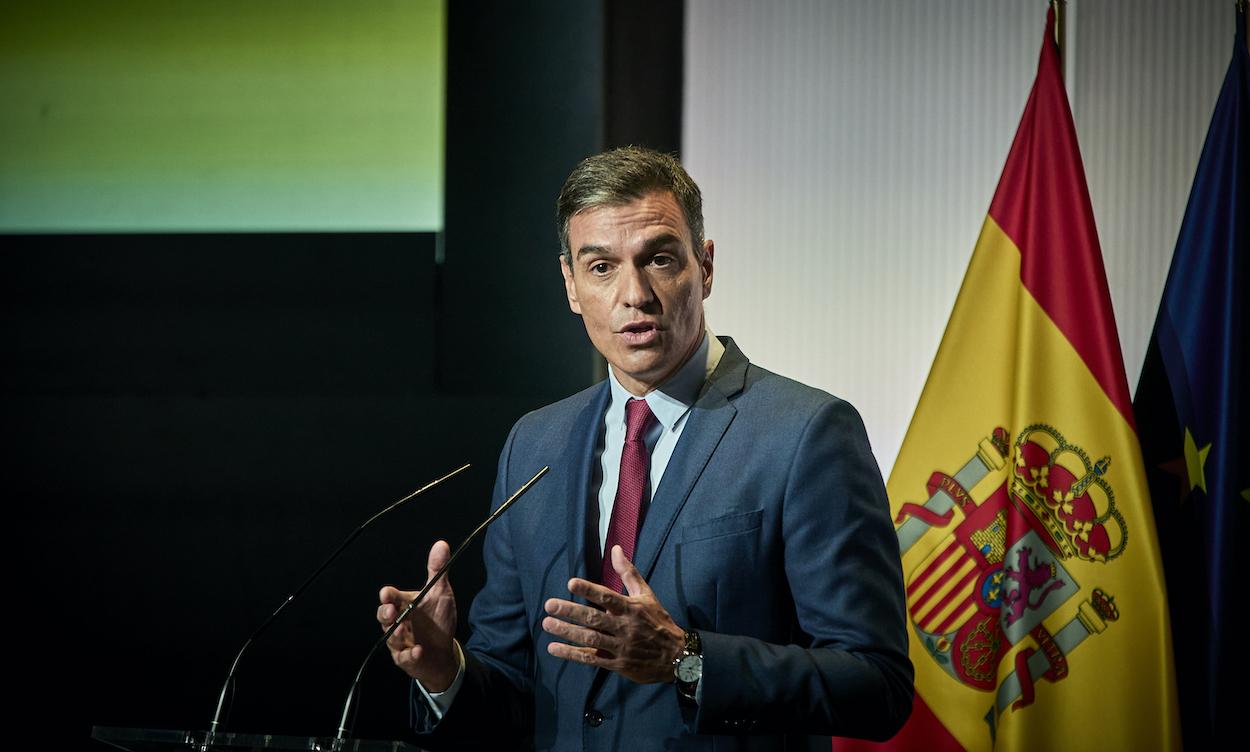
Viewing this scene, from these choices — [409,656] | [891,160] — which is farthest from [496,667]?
[891,160]

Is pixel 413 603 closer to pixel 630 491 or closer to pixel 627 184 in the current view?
pixel 630 491

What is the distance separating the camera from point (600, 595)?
137 centimetres

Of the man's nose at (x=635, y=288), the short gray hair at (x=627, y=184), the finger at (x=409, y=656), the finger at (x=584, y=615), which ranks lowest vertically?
the finger at (x=409, y=656)

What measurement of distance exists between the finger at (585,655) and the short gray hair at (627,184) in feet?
2.45

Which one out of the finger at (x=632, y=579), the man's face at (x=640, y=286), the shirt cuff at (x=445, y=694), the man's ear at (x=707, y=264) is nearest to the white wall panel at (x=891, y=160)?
the man's ear at (x=707, y=264)

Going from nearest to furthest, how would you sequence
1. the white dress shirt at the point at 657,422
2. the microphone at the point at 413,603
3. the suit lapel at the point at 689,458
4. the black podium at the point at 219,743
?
1. the black podium at the point at 219,743
2. the microphone at the point at 413,603
3. the suit lapel at the point at 689,458
4. the white dress shirt at the point at 657,422

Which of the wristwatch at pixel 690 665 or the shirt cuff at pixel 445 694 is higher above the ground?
the wristwatch at pixel 690 665

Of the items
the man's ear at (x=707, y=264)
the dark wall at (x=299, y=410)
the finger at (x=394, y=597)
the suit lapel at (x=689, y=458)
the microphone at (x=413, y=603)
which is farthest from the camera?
the dark wall at (x=299, y=410)

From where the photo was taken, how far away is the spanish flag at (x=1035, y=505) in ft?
8.09

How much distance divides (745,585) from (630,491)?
234mm

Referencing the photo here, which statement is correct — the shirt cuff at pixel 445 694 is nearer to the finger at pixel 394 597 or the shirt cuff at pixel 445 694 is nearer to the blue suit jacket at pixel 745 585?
the blue suit jacket at pixel 745 585

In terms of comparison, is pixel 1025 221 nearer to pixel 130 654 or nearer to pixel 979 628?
→ pixel 979 628

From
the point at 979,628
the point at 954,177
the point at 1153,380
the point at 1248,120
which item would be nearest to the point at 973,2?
the point at 954,177

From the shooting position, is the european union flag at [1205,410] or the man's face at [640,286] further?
the european union flag at [1205,410]
